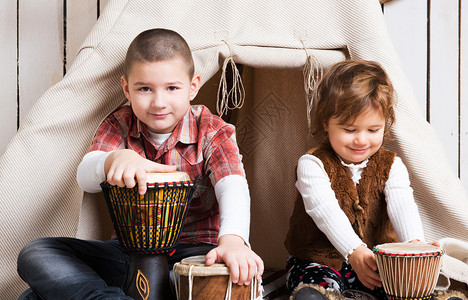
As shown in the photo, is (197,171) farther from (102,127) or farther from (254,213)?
(254,213)

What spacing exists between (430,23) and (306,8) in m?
0.78

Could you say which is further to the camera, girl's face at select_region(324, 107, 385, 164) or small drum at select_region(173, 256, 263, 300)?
girl's face at select_region(324, 107, 385, 164)

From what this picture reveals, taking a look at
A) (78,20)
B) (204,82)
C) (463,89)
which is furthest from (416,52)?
(78,20)

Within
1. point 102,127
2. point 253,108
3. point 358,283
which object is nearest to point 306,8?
point 253,108

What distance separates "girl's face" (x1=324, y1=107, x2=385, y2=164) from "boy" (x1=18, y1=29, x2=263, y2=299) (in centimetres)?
29

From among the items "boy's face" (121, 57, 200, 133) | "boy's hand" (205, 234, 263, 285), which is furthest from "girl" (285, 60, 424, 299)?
"boy's face" (121, 57, 200, 133)

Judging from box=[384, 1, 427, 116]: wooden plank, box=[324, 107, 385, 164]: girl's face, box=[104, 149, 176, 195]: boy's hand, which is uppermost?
box=[384, 1, 427, 116]: wooden plank

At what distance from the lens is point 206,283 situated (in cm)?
123

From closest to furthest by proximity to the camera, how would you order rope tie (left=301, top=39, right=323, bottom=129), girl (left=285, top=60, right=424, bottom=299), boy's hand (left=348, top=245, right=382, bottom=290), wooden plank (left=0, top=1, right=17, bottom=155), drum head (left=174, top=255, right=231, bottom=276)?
drum head (left=174, top=255, right=231, bottom=276) → boy's hand (left=348, top=245, right=382, bottom=290) → girl (left=285, top=60, right=424, bottom=299) → rope tie (left=301, top=39, right=323, bottom=129) → wooden plank (left=0, top=1, right=17, bottom=155)

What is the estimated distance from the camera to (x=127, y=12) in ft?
5.44

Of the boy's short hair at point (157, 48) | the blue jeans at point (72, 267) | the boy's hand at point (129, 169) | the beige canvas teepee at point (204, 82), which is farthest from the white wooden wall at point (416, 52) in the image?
the boy's hand at point (129, 169)

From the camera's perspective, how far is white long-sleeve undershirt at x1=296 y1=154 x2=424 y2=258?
151 cm

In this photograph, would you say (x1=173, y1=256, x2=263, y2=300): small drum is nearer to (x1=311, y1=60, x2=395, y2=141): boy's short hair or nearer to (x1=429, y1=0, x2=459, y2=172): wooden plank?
(x1=311, y1=60, x2=395, y2=141): boy's short hair

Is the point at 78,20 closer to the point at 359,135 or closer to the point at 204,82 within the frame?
the point at 204,82
